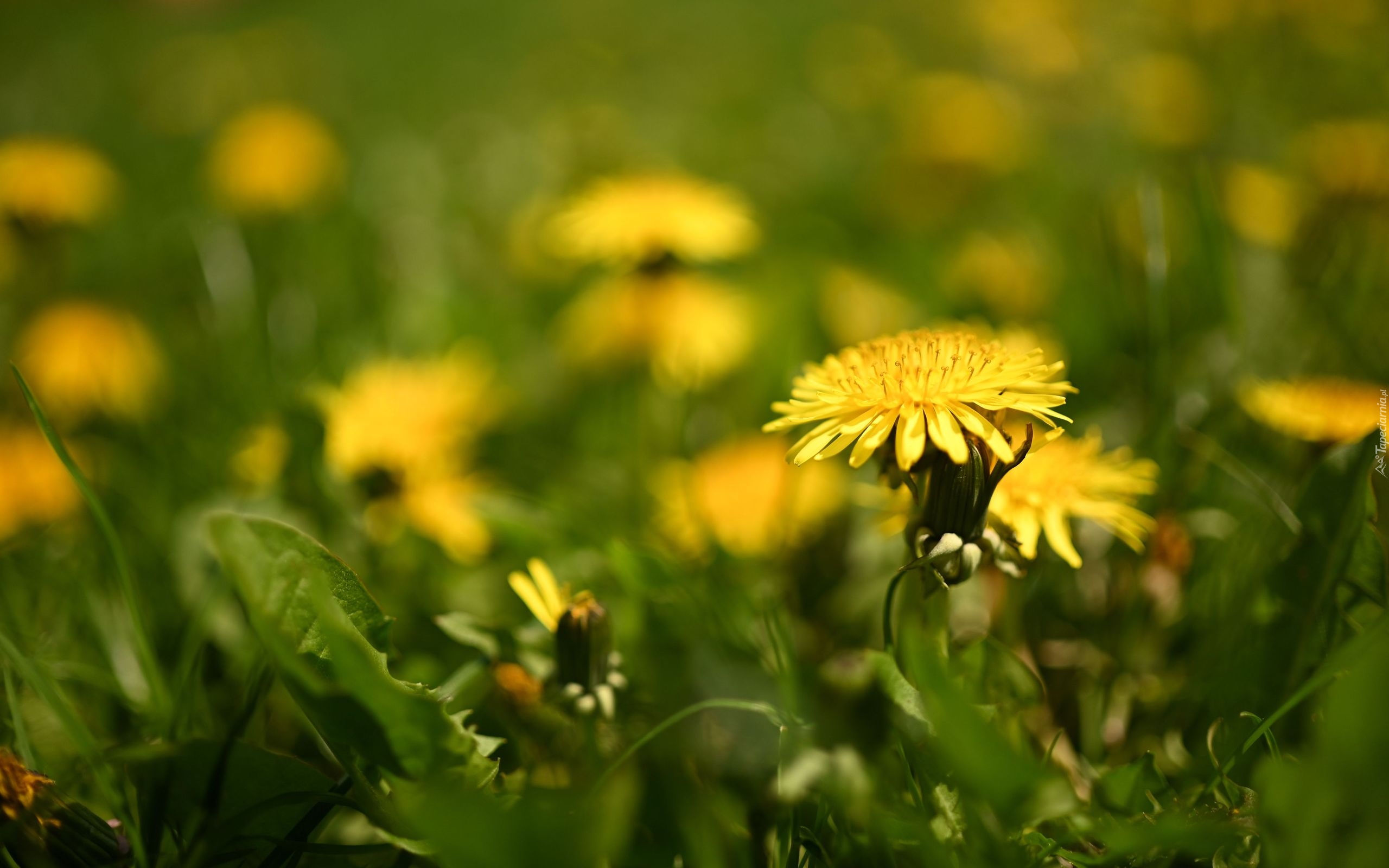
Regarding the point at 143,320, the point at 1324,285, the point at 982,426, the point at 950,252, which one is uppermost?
the point at 982,426

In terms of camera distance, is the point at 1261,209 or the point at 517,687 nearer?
the point at 517,687

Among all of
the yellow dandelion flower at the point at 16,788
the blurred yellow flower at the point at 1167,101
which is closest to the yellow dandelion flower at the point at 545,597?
the yellow dandelion flower at the point at 16,788

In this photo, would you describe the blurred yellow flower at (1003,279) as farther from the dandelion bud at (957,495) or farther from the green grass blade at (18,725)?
the green grass blade at (18,725)

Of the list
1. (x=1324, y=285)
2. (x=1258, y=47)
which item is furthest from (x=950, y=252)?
(x=1258, y=47)

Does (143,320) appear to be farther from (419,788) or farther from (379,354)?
(419,788)

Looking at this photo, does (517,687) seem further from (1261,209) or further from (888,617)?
(1261,209)

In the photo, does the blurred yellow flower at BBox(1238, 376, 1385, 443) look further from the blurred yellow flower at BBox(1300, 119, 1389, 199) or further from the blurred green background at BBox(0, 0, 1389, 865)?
the blurred yellow flower at BBox(1300, 119, 1389, 199)

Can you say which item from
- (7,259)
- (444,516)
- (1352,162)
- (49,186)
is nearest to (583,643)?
(444,516)
